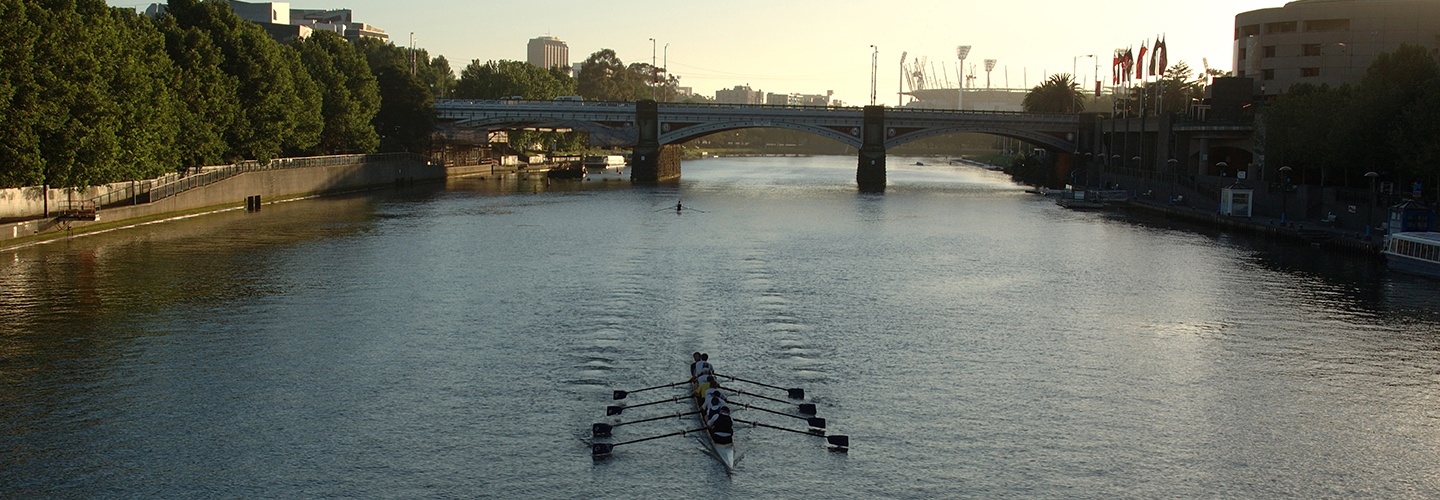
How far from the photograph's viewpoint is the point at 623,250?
8356 cm

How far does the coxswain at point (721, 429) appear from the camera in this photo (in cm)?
3541

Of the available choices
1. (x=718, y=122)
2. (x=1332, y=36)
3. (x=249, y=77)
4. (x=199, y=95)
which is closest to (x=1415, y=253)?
(x=199, y=95)

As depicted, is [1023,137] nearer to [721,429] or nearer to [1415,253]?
[1415,253]

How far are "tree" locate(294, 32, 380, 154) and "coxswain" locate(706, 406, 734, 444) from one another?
107174 millimetres

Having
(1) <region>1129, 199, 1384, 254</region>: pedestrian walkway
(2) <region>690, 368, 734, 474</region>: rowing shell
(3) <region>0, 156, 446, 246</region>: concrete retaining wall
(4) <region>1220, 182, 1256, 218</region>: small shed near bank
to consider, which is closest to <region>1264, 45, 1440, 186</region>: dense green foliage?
(4) <region>1220, 182, 1256, 218</region>: small shed near bank

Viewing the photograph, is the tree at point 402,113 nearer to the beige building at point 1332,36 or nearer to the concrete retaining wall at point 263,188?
the concrete retaining wall at point 263,188

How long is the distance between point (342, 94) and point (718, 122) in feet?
174

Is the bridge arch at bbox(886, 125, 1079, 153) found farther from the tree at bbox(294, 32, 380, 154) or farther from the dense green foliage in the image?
the tree at bbox(294, 32, 380, 154)

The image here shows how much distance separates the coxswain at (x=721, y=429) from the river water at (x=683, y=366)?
2.22ft

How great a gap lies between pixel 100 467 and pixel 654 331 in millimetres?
23758

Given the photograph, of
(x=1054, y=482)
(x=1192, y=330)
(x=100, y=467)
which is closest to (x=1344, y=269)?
(x=1192, y=330)

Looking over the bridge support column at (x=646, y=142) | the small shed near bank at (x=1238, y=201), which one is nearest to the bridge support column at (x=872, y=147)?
the bridge support column at (x=646, y=142)

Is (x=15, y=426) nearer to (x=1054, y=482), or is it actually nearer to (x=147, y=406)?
(x=147, y=406)

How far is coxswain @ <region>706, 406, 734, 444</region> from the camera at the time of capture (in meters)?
35.4
